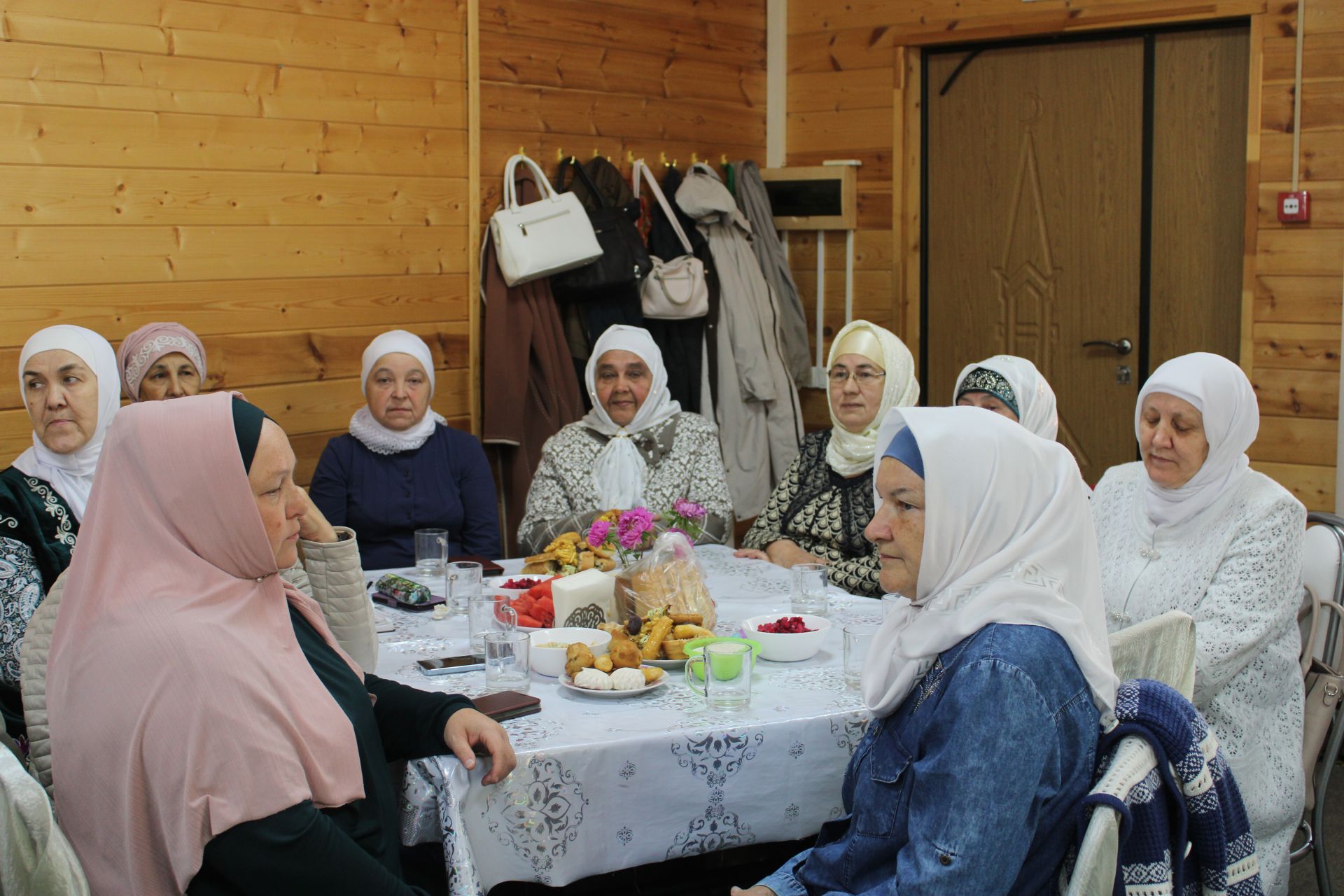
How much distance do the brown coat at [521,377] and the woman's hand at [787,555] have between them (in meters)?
1.31

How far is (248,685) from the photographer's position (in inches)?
61.5

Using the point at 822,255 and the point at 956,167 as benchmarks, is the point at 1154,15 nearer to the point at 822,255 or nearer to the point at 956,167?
the point at 956,167

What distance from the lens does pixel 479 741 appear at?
6.15 ft

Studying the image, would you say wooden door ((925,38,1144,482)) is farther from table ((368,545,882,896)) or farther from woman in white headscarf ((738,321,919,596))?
table ((368,545,882,896))

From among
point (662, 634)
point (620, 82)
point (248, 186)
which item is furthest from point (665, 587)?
point (620, 82)

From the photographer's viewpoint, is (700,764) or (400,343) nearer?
(700,764)

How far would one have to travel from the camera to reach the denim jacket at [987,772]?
1456 mm

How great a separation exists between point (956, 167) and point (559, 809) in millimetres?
3692

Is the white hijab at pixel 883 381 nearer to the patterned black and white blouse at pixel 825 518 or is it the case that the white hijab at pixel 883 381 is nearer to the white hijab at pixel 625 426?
the patterned black and white blouse at pixel 825 518

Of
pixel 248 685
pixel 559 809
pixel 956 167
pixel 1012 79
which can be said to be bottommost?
pixel 559 809

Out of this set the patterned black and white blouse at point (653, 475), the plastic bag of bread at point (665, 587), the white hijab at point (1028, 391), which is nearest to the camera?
the plastic bag of bread at point (665, 587)

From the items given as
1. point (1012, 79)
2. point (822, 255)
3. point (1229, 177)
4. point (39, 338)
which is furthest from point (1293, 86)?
point (39, 338)

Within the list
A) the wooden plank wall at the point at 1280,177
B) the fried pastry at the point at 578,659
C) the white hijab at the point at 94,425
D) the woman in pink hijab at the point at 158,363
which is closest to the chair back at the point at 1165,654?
the fried pastry at the point at 578,659

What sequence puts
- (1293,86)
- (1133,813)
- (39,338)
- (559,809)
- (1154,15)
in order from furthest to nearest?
1. (1154,15)
2. (1293,86)
3. (39,338)
4. (559,809)
5. (1133,813)
